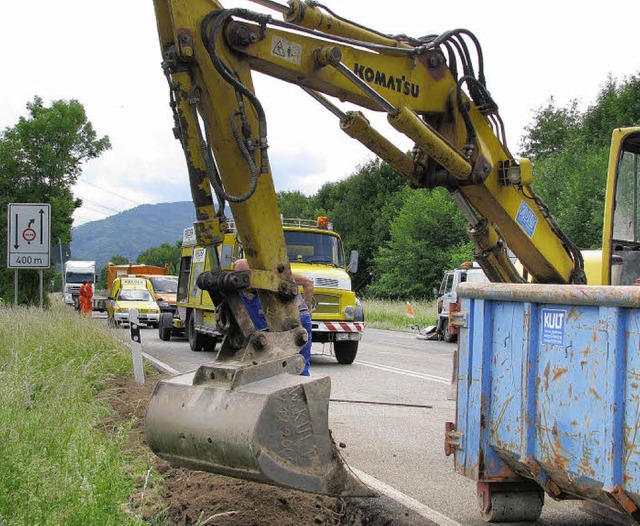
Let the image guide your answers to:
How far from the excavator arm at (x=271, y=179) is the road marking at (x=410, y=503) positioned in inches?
28.3

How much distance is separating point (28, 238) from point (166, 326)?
8386 millimetres

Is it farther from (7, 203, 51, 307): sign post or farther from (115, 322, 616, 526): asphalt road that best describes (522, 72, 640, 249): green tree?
(7, 203, 51, 307): sign post

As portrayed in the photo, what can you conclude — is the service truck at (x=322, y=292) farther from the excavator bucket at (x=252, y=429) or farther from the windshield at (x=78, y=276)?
the windshield at (x=78, y=276)

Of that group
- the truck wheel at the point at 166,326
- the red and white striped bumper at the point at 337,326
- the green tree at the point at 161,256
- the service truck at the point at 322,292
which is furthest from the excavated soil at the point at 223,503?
the green tree at the point at 161,256

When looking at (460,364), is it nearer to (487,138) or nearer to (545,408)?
(545,408)

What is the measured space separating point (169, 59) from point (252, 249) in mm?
1402

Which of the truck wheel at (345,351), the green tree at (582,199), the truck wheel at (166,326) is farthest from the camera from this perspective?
the green tree at (582,199)

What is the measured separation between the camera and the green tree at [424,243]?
54.4m

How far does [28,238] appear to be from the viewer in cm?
1451

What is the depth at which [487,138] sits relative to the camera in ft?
24.1

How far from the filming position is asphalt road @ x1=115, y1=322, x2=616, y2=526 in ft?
20.1

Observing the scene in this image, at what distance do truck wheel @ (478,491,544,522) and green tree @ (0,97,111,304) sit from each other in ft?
110

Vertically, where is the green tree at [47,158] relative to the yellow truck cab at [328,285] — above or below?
above

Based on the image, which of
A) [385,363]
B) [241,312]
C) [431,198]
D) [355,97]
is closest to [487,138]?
[355,97]
